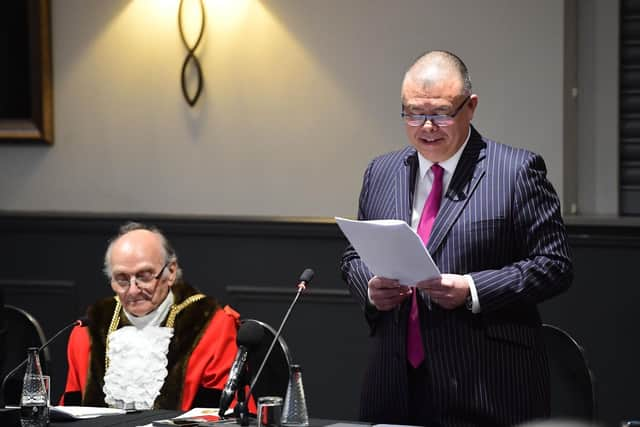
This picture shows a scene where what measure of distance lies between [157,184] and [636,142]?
231 centimetres

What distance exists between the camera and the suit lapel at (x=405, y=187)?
3312 millimetres

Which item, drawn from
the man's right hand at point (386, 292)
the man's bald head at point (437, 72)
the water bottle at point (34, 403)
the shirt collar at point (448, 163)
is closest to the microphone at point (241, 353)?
the man's right hand at point (386, 292)

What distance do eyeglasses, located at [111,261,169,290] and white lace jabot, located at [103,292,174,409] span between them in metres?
0.11

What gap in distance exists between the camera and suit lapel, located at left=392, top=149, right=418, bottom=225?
3.31 metres

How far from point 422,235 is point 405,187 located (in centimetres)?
16

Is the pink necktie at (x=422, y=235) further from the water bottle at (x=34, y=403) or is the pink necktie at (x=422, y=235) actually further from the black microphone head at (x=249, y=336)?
the water bottle at (x=34, y=403)

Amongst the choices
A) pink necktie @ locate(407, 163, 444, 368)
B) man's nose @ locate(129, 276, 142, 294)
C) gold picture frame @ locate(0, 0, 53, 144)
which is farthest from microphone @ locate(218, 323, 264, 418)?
gold picture frame @ locate(0, 0, 53, 144)

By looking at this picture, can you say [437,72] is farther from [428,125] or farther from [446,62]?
[428,125]

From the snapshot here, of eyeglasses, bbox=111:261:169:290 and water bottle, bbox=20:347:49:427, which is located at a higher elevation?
eyeglasses, bbox=111:261:169:290

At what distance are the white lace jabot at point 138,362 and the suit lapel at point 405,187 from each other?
1145 mm

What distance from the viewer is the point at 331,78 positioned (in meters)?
5.46

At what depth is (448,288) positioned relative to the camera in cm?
307

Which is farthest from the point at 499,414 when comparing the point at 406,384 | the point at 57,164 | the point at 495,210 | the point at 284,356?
the point at 57,164

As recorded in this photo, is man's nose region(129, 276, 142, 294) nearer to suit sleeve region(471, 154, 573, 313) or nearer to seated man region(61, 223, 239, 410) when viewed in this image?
seated man region(61, 223, 239, 410)
